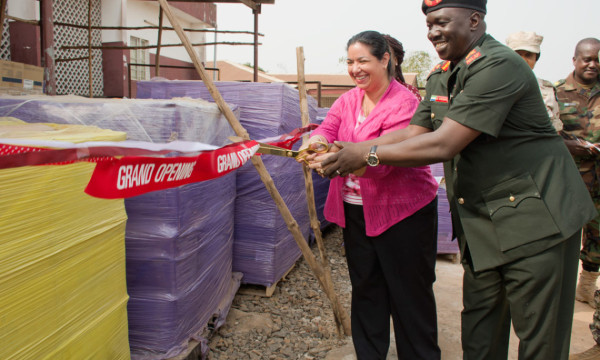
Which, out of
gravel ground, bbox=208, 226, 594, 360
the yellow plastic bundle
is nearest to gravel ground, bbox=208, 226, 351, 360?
gravel ground, bbox=208, 226, 594, 360

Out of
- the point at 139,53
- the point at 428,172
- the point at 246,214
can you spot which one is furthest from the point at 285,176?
the point at 139,53

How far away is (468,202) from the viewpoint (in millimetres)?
1827

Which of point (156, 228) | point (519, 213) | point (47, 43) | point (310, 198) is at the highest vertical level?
point (47, 43)

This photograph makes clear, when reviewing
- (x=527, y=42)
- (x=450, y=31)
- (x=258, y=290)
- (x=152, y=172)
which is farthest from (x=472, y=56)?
(x=258, y=290)

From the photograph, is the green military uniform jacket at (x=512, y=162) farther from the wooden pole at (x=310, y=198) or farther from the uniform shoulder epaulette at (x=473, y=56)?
the wooden pole at (x=310, y=198)

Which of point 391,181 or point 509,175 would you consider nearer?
point 509,175

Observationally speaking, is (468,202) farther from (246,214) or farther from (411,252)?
(246,214)

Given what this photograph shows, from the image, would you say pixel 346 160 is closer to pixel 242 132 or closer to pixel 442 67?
pixel 442 67

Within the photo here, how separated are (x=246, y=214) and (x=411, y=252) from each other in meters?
1.75

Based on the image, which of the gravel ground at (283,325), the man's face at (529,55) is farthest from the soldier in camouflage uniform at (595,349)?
the man's face at (529,55)

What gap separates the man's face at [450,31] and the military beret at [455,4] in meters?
0.01

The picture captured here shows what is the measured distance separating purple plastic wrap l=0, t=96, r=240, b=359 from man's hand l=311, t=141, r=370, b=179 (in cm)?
92

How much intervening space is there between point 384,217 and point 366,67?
79cm

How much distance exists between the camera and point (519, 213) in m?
1.66
